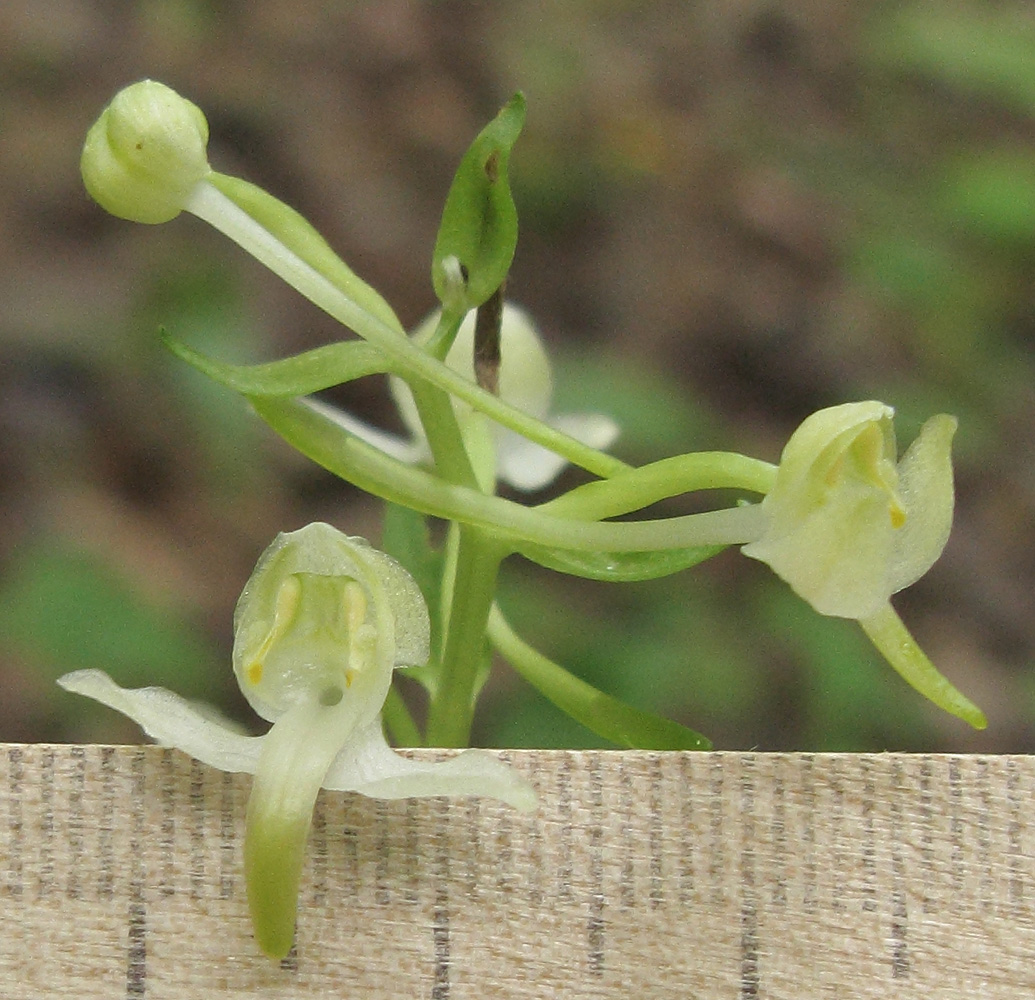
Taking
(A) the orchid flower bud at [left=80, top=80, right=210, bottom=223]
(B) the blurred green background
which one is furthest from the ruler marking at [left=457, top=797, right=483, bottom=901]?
(B) the blurred green background

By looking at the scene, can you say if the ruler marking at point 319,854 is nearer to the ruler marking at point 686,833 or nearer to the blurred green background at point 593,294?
the ruler marking at point 686,833

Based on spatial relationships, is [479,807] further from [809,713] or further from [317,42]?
[317,42]

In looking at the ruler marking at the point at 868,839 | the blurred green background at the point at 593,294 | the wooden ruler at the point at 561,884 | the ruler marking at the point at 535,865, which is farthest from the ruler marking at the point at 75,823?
the blurred green background at the point at 593,294

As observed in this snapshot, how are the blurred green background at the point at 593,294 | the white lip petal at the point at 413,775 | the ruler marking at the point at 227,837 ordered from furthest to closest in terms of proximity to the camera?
the blurred green background at the point at 593,294, the ruler marking at the point at 227,837, the white lip petal at the point at 413,775

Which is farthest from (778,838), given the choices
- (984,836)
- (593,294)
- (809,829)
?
(593,294)

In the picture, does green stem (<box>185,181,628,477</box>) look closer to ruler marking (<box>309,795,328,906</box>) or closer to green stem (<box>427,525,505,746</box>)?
green stem (<box>427,525,505,746</box>)
